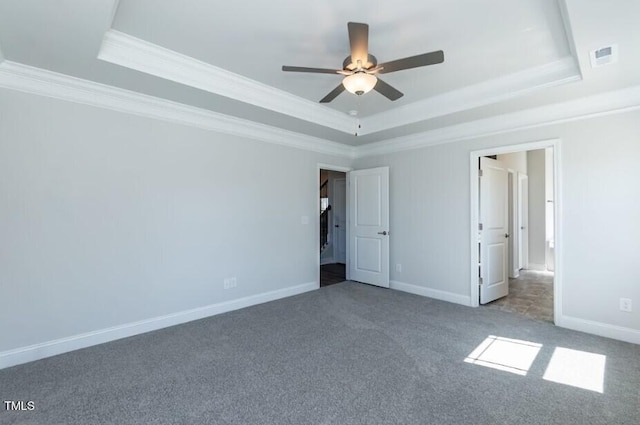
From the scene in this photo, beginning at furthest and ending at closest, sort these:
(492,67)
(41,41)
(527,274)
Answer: (527,274) → (492,67) → (41,41)

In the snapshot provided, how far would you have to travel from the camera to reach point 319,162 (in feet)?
17.3

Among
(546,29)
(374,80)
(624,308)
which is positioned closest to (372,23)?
(374,80)

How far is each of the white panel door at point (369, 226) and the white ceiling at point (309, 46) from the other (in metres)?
1.77

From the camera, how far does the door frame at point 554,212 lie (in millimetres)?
3518

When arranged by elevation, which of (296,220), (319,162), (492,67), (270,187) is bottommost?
(296,220)

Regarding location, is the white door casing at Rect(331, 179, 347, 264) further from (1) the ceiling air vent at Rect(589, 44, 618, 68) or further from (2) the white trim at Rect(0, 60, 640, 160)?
(1) the ceiling air vent at Rect(589, 44, 618, 68)

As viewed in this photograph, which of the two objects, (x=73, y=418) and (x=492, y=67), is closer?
(x=73, y=418)

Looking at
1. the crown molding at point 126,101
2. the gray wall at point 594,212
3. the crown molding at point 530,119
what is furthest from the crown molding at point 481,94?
the crown molding at point 126,101

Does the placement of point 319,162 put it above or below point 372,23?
below

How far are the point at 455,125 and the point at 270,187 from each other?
2811 millimetres

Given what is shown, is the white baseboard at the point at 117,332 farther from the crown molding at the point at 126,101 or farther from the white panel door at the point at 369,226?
the crown molding at the point at 126,101

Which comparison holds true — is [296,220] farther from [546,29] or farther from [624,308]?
[624,308]

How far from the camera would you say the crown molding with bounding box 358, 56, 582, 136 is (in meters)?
2.98

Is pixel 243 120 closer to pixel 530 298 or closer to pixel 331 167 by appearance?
pixel 331 167
